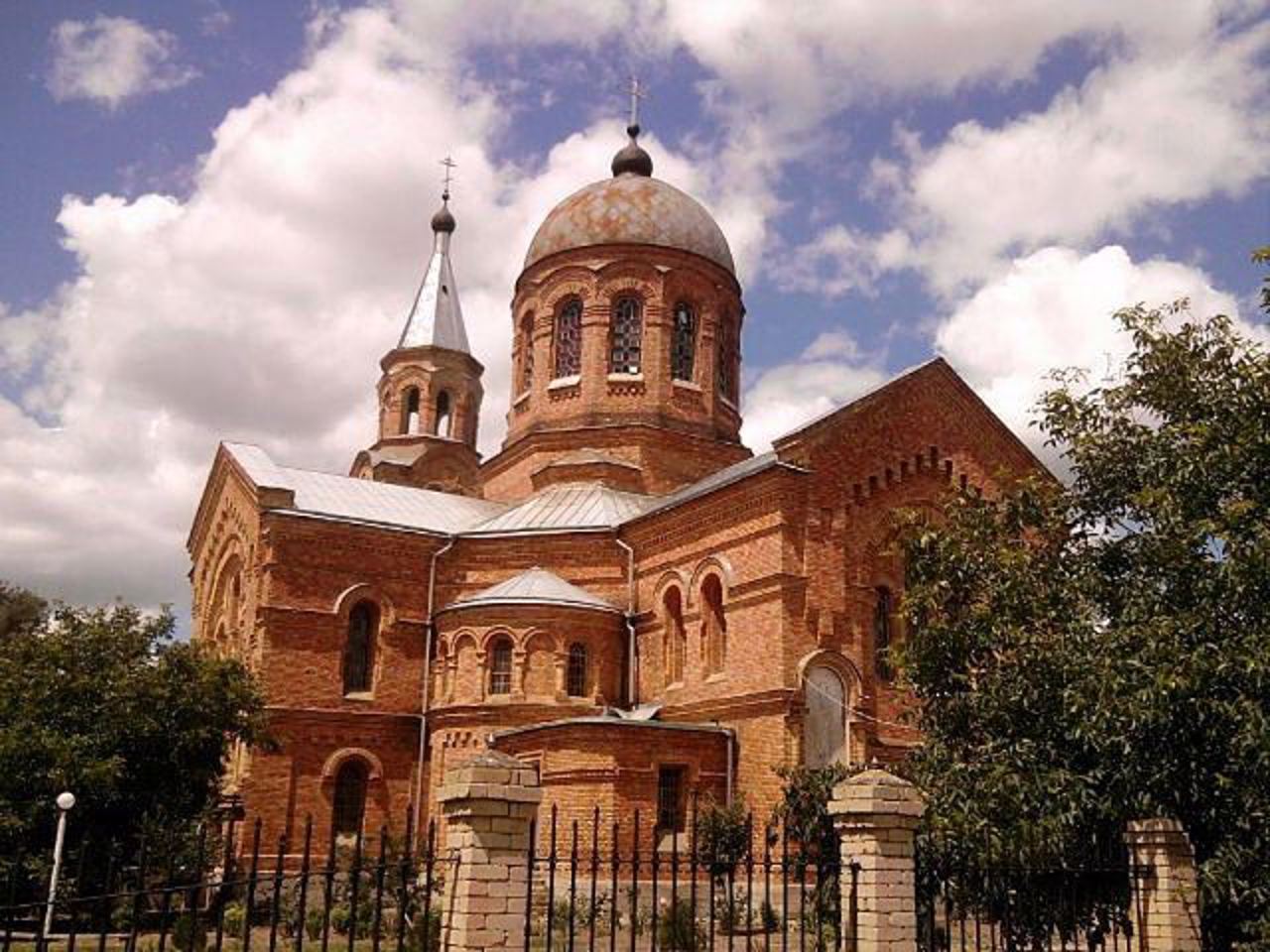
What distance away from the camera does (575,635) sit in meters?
23.8

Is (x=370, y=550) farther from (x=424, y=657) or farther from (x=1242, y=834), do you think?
(x=1242, y=834)

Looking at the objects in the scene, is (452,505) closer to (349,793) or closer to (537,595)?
(537,595)


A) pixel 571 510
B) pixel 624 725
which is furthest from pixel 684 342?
pixel 624 725

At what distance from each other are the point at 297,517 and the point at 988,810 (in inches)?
652

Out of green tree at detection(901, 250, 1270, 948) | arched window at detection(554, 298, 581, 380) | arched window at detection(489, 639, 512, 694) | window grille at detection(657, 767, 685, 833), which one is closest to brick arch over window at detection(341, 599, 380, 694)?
arched window at detection(489, 639, 512, 694)

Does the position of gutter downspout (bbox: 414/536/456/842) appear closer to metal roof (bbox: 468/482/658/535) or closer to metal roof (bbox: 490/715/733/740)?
metal roof (bbox: 468/482/658/535)

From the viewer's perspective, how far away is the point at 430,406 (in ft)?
120

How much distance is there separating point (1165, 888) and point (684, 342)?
20.9 m

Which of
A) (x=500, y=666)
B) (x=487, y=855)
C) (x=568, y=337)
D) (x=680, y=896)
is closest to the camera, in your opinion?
(x=487, y=855)

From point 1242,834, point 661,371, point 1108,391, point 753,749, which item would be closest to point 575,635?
point 753,749

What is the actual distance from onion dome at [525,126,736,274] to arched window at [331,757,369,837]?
13234 millimetres

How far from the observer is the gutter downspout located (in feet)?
80.3

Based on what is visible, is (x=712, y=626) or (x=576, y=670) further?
(x=576, y=670)

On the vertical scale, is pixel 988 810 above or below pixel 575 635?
below
